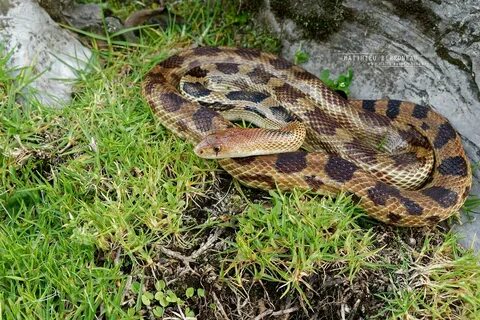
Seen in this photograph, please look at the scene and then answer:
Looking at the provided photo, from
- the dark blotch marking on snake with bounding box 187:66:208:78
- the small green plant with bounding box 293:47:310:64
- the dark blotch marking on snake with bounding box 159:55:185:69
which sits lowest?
the dark blotch marking on snake with bounding box 187:66:208:78

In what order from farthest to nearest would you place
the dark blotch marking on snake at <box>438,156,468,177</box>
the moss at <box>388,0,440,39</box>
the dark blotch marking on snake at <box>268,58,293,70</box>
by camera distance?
the dark blotch marking on snake at <box>268,58,293,70</box>
the moss at <box>388,0,440,39</box>
the dark blotch marking on snake at <box>438,156,468,177</box>

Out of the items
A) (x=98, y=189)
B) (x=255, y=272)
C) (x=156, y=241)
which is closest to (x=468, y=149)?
(x=255, y=272)

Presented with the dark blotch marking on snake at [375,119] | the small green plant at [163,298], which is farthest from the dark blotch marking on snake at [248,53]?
the small green plant at [163,298]

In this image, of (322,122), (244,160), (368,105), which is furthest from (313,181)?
(368,105)

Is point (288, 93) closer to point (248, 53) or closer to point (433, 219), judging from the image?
point (248, 53)

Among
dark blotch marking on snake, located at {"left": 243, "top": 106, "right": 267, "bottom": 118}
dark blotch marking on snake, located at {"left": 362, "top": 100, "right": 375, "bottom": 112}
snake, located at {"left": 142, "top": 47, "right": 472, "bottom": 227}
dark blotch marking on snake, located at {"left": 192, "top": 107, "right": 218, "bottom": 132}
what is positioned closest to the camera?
snake, located at {"left": 142, "top": 47, "right": 472, "bottom": 227}

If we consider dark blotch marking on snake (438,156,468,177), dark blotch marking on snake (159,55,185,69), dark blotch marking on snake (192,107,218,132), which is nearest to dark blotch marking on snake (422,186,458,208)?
dark blotch marking on snake (438,156,468,177)

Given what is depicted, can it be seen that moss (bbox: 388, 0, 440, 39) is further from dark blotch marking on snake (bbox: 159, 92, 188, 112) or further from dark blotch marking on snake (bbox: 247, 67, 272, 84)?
dark blotch marking on snake (bbox: 159, 92, 188, 112)
